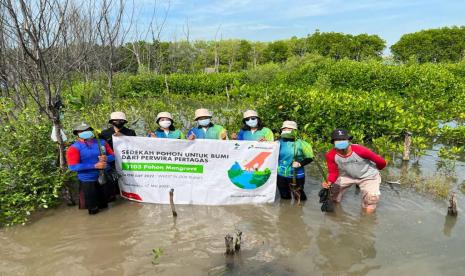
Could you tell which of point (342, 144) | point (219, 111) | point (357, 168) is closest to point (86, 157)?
point (342, 144)

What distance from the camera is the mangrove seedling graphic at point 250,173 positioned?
569 centimetres

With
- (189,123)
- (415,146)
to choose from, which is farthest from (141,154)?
(415,146)

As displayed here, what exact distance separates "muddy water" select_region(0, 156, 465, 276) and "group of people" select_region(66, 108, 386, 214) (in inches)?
12.2

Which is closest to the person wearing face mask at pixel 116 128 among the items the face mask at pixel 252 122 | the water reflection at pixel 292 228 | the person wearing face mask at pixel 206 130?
the person wearing face mask at pixel 206 130

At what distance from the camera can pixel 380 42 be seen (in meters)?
43.7

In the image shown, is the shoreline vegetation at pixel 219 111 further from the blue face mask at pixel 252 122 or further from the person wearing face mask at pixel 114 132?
the blue face mask at pixel 252 122

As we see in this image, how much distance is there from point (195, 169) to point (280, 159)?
1.38 m

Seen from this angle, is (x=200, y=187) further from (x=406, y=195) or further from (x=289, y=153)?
(x=406, y=195)

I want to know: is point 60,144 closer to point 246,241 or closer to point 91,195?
point 91,195

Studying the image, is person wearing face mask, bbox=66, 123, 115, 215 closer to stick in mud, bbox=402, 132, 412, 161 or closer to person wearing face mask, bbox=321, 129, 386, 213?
person wearing face mask, bbox=321, 129, 386, 213

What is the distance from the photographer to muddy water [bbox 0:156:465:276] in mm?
4250

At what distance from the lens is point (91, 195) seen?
557cm

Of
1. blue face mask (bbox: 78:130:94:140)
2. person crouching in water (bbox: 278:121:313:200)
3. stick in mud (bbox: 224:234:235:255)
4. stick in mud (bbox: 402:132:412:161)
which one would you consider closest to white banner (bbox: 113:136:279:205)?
person crouching in water (bbox: 278:121:313:200)

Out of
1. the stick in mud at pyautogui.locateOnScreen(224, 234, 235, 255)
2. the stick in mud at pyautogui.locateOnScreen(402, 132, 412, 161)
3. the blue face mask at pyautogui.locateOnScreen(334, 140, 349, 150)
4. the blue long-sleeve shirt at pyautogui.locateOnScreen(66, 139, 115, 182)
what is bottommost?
the stick in mud at pyautogui.locateOnScreen(224, 234, 235, 255)
